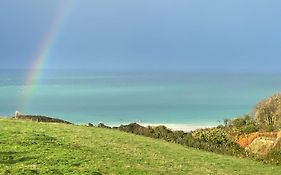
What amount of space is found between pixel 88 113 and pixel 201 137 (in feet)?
237

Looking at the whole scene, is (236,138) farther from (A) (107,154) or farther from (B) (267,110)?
(A) (107,154)

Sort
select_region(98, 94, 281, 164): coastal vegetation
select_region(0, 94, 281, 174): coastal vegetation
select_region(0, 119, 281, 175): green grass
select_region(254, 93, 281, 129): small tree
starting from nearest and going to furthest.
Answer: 1. select_region(0, 119, 281, 175): green grass
2. select_region(0, 94, 281, 174): coastal vegetation
3. select_region(98, 94, 281, 164): coastal vegetation
4. select_region(254, 93, 281, 129): small tree

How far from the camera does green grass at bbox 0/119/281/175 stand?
1838 cm

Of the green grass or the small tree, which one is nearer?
the green grass

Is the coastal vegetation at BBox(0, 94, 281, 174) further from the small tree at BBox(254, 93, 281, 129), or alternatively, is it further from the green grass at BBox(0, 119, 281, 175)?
the small tree at BBox(254, 93, 281, 129)

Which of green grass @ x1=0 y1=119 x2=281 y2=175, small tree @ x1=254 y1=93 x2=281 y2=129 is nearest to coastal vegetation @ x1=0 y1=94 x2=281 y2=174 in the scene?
green grass @ x1=0 y1=119 x2=281 y2=175

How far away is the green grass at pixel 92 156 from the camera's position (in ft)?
60.3

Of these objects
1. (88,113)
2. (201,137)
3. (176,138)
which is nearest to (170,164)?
(176,138)

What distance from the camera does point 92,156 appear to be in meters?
20.9

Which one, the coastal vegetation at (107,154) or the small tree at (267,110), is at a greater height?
the small tree at (267,110)

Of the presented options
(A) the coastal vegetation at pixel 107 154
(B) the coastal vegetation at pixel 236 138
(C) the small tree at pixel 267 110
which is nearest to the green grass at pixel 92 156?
(A) the coastal vegetation at pixel 107 154

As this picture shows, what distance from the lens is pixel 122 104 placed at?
133625 mm

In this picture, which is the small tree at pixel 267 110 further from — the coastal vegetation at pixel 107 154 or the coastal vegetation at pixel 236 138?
the coastal vegetation at pixel 107 154

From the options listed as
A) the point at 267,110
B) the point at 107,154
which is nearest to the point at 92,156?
the point at 107,154
